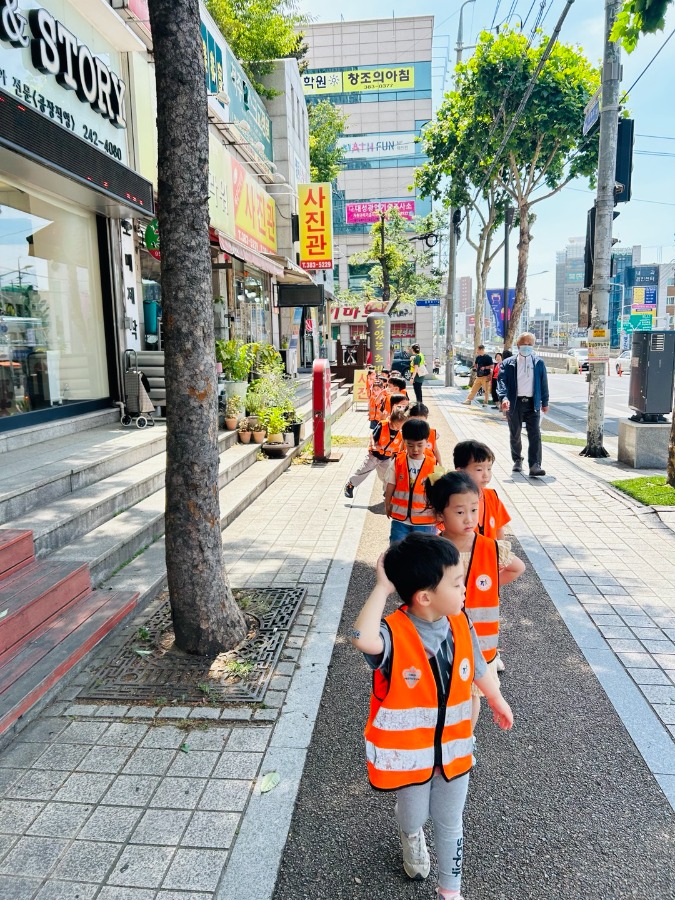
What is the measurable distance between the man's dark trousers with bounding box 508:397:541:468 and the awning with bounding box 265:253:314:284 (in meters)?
9.29

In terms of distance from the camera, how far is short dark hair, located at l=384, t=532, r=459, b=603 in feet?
6.70

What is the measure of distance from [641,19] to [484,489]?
13.5 ft

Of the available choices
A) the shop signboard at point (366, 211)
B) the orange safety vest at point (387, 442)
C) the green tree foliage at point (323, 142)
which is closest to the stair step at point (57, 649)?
the orange safety vest at point (387, 442)

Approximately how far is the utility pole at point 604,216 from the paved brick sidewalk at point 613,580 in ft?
4.02

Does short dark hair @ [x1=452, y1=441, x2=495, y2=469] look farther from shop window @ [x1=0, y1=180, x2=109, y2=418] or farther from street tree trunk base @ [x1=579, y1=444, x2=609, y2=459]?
street tree trunk base @ [x1=579, y1=444, x2=609, y2=459]

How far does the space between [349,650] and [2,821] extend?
222 cm

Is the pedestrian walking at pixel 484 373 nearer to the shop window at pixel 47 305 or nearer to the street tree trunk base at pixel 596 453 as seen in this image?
the street tree trunk base at pixel 596 453

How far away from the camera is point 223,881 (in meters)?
2.42

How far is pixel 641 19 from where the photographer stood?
4922 mm

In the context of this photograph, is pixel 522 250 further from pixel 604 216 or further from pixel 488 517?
pixel 488 517

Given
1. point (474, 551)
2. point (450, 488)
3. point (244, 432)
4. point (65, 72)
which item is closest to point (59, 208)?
point (65, 72)

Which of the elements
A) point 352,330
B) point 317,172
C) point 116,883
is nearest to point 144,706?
point 116,883

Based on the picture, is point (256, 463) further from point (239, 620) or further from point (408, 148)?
point (408, 148)

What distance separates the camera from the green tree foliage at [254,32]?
22016mm
